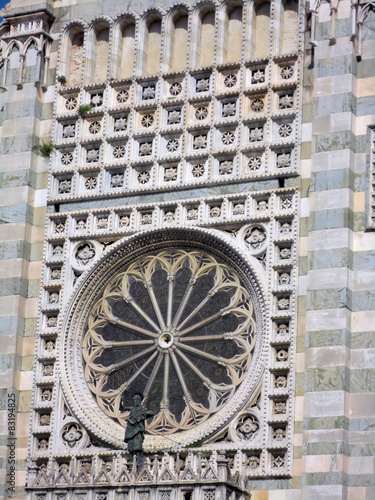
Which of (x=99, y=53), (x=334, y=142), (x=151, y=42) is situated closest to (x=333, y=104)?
(x=334, y=142)

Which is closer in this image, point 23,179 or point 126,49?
point 23,179

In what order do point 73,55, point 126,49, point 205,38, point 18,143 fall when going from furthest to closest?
point 73,55 → point 126,49 → point 18,143 → point 205,38

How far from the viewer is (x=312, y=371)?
24.0 metres

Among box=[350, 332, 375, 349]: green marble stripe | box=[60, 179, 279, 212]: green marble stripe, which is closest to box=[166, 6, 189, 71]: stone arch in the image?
box=[60, 179, 279, 212]: green marble stripe

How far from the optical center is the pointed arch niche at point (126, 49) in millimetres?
27750

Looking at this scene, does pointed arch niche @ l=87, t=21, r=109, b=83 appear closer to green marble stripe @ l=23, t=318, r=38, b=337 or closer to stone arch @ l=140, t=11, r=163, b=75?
stone arch @ l=140, t=11, r=163, b=75

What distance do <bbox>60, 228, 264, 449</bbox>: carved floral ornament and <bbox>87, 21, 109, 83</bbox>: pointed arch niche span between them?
3.56m

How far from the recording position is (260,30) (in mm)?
26938

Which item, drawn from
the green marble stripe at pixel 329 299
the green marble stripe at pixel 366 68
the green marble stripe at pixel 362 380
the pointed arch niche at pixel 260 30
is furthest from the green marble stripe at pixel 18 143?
the green marble stripe at pixel 362 380

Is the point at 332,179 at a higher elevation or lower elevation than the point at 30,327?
higher

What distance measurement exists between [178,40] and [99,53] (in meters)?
1.61

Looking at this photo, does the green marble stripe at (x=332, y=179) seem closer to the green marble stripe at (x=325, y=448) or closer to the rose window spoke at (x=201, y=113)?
the rose window spoke at (x=201, y=113)

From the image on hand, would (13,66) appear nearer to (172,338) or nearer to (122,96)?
(122,96)

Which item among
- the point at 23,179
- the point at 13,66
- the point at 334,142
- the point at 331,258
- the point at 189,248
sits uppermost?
the point at 13,66
